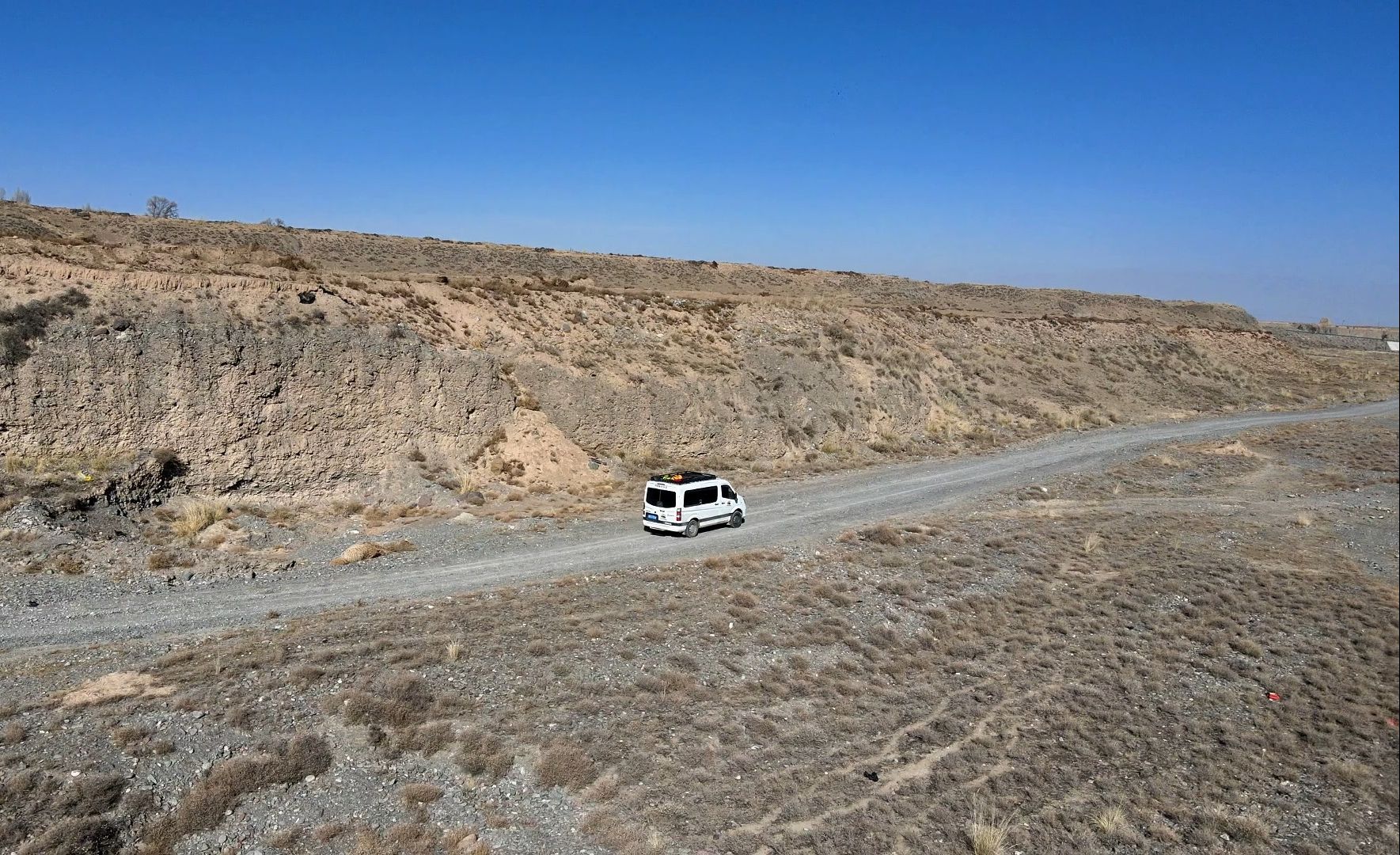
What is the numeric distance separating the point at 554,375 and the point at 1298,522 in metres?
27.3

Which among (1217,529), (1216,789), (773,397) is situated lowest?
(1216,789)

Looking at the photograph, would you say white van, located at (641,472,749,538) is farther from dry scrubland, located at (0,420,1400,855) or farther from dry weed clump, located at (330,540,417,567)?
dry weed clump, located at (330,540,417,567)

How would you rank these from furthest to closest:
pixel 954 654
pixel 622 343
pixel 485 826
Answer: pixel 622 343, pixel 954 654, pixel 485 826

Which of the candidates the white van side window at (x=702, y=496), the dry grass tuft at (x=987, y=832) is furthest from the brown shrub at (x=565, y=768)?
the white van side window at (x=702, y=496)

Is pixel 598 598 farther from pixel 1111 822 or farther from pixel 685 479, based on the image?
pixel 1111 822

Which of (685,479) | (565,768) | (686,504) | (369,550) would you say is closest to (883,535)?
(686,504)

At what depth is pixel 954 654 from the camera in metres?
15.8

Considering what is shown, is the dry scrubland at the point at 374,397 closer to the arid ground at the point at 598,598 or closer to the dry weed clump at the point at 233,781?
the arid ground at the point at 598,598

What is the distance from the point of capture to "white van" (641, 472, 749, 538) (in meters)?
21.5

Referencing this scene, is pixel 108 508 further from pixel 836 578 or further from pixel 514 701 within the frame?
pixel 836 578

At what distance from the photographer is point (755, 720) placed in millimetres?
12570

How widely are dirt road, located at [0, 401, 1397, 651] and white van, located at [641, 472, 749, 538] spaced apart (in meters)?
0.43

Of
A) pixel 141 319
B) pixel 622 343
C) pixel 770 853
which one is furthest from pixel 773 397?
pixel 770 853

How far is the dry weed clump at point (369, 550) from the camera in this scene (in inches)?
720
